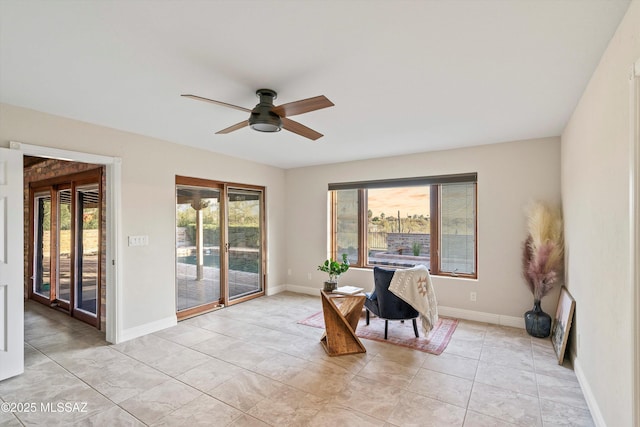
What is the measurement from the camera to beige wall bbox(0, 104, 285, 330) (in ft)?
10.5

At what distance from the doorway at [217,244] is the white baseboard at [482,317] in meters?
3.19

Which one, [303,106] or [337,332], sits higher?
[303,106]

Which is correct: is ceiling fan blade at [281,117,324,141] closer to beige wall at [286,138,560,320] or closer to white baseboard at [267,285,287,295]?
beige wall at [286,138,560,320]

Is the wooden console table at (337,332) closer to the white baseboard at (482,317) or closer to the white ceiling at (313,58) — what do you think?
the white baseboard at (482,317)

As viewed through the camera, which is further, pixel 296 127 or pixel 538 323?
pixel 538 323

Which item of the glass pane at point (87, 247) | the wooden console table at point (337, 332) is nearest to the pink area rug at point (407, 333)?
the wooden console table at point (337, 332)

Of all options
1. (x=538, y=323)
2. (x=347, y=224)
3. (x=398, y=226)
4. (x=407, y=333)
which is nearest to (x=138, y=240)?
(x=347, y=224)

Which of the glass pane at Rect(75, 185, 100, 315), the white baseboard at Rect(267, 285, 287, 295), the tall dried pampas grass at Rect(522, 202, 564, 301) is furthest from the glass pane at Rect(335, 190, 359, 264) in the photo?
the glass pane at Rect(75, 185, 100, 315)

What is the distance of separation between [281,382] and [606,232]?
2.65 metres

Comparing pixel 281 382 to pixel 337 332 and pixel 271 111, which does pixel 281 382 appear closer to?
pixel 337 332

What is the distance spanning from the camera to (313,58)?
1976 millimetres

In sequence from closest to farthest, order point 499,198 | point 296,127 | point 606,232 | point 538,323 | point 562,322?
point 606,232
point 296,127
point 562,322
point 538,323
point 499,198

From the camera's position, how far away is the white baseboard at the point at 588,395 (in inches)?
80.5

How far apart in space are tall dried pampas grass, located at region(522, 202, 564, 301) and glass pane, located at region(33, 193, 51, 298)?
6932 mm
